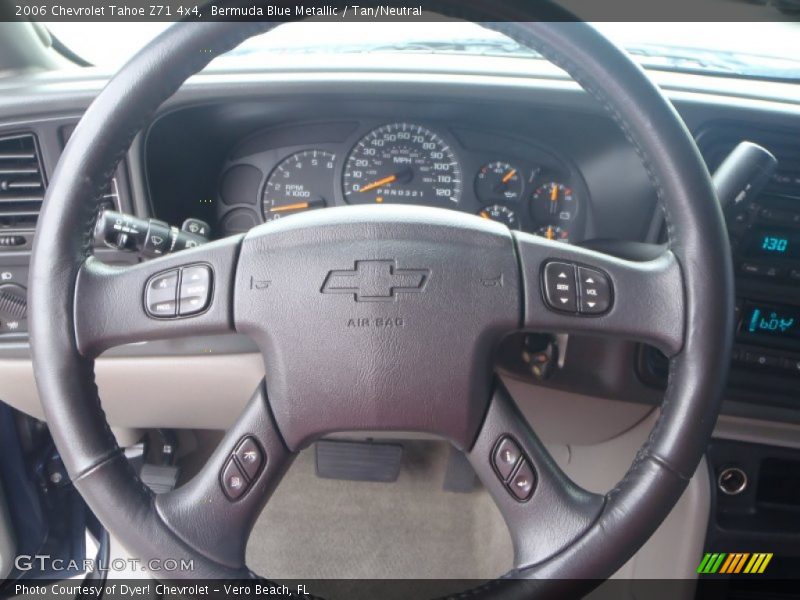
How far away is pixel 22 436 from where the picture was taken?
1.64 metres

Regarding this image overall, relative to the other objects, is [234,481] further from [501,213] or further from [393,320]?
[501,213]

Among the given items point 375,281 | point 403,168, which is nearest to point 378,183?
point 403,168

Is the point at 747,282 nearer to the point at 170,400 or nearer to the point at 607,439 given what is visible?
the point at 607,439

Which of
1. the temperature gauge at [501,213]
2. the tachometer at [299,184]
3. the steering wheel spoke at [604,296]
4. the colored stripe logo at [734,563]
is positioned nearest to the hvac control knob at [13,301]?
the tachometer at [299,184]

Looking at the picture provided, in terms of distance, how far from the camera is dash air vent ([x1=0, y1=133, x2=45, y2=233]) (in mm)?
1285

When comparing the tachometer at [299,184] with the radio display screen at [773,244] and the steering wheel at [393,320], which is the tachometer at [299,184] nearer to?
the steering wheel at [393,320]

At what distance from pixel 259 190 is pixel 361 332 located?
649 mm

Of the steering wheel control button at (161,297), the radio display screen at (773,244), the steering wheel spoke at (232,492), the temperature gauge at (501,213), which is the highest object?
the steering wheel control button at (161,297)

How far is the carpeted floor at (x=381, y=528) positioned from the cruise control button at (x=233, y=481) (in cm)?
99

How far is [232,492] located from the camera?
33.4 inches

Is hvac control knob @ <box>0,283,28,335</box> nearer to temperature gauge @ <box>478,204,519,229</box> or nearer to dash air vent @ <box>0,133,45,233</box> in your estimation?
dash air vent @ <box>0,133,45,233</box>

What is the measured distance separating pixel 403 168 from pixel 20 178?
26.2 inches

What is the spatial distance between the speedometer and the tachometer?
4 cm

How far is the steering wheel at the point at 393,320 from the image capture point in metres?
0.81
